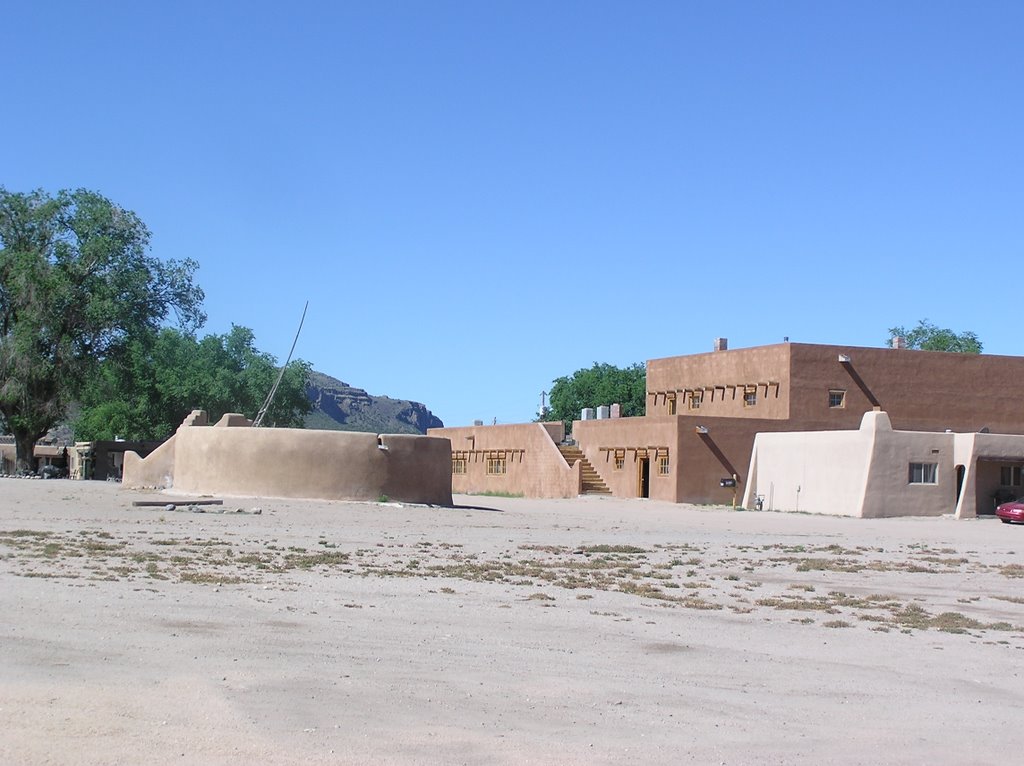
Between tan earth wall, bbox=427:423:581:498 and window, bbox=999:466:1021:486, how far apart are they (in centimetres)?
1681

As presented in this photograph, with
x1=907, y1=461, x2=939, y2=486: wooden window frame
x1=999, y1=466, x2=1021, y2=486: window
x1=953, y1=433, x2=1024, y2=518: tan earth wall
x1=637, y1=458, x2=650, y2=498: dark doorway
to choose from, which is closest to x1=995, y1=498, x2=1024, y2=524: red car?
x1=953, y1=433, x2=1024, y2=518: tan earth wall

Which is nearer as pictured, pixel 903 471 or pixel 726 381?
pixel 903 471

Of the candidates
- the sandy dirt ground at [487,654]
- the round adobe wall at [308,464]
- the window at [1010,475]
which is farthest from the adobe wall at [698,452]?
the sandy dirt ground at [487,654]

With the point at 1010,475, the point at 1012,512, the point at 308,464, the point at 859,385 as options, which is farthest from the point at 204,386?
the point at 1012,512

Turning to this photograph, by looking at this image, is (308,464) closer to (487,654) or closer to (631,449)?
(631,449)

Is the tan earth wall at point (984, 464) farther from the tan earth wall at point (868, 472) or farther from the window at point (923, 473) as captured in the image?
the window at point (923, 473)

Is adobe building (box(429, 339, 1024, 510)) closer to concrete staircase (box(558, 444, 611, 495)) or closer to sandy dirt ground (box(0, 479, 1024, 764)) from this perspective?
concrete staircase (box(558, 444, 611, 495))

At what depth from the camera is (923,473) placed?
137ft

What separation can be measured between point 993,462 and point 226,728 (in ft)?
129

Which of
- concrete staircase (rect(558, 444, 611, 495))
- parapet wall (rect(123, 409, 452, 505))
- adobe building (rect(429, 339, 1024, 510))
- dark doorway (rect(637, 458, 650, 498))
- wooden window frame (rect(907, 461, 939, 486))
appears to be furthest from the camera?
→ concrete staircase (rect(558, 444, 611, 495))

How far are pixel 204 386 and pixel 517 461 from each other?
2843cm

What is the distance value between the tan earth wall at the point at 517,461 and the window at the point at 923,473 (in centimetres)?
1478

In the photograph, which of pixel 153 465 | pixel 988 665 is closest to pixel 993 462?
pixel 153 465

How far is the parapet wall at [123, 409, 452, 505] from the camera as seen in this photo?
3459cm
